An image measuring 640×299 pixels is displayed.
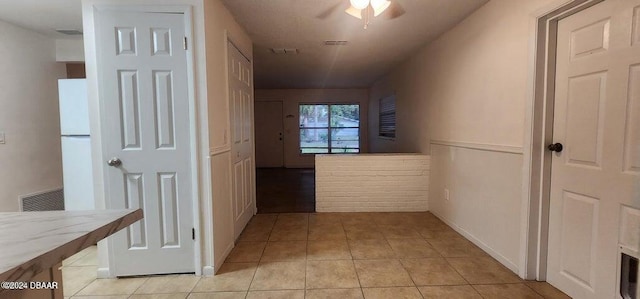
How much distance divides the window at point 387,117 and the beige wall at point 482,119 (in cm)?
156

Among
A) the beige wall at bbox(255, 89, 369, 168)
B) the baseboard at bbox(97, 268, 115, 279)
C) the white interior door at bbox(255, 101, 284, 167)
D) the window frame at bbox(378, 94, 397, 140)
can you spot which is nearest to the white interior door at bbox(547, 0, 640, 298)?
the baseboard at bbox(97, 268, 115, 279)

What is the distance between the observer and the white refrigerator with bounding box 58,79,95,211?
105 inches

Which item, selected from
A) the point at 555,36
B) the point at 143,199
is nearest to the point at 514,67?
the point at 555,36

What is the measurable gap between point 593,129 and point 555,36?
69 cm

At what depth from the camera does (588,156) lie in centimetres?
174

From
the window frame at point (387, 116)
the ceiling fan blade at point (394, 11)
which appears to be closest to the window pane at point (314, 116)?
the window frame at point (387, 116)

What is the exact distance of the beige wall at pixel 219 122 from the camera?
7.26 feet

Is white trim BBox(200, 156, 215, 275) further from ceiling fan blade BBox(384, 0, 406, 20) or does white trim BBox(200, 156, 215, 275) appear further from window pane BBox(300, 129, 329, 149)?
window pane BBox(300, 129, 329, 149)

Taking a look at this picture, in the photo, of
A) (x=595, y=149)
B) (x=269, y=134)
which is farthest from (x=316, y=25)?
(x=269, y=134)

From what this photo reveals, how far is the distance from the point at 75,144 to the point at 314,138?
229 inches

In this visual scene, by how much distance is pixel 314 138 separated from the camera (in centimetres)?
809

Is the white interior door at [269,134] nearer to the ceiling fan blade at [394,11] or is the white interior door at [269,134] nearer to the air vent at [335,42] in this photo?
the air vent at [335,42]

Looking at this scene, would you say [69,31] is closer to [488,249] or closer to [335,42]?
[335,42]

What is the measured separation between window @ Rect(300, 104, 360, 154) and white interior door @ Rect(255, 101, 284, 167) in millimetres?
619
